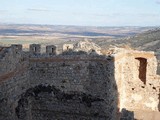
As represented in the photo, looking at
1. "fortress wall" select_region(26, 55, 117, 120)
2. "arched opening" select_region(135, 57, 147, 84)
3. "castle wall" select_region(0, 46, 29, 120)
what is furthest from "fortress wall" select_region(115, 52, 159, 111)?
"castle wall" select_region(0, 46, 29, 120)

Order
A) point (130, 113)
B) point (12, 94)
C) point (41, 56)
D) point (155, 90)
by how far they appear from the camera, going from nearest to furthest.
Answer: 1. point (130, 113)
2. point (12, 94)
3. point (41, 56)
4. point (155, 90)

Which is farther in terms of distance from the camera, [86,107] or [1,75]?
[86,107]

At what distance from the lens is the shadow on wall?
1755cm

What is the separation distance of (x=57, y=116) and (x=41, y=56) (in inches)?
115

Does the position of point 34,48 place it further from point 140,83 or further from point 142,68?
point 142,68

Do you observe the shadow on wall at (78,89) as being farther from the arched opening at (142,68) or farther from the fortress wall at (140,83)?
the arched opening at (142,68)

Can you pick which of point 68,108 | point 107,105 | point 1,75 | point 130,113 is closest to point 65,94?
point 68,108

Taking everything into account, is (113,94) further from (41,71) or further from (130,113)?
(130,113)

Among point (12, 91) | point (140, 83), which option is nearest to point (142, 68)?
point (140, 83)

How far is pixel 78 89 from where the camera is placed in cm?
1762

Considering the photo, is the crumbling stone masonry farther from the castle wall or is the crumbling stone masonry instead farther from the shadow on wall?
the castle wall

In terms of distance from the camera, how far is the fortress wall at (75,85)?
1752 cm

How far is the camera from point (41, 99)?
58.4ft

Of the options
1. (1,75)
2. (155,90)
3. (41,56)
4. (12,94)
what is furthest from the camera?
(155,90)
